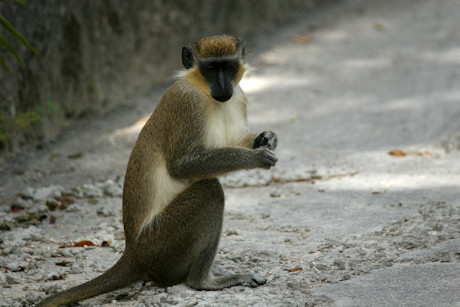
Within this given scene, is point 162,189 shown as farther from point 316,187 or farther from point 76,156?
point 76,156

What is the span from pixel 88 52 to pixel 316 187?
14.3 feet

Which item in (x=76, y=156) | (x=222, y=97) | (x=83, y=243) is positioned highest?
(x=222, y=97)

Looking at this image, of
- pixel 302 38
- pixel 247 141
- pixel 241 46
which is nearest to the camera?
pixel 241 46

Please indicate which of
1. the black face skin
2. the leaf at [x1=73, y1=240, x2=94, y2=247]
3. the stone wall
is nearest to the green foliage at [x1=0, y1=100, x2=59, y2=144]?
the stone wall

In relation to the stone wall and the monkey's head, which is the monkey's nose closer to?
the monkey's head

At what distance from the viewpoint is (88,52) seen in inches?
372

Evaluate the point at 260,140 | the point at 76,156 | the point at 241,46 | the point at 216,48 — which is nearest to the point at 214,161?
the point at 260,140

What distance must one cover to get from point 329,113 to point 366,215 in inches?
148

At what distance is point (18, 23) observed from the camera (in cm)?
796

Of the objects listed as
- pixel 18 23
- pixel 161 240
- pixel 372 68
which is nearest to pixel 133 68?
pixel 18 23

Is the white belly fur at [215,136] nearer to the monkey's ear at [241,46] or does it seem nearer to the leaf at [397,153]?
the monkey's ear at [241,46]

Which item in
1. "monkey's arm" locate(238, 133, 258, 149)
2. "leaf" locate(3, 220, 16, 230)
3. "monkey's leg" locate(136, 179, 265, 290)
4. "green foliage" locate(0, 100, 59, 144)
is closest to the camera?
"monkey's leg" locate(136, 179, 265, 290)

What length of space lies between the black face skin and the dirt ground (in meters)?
1.38

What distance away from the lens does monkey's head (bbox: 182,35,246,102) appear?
4.76 metres
